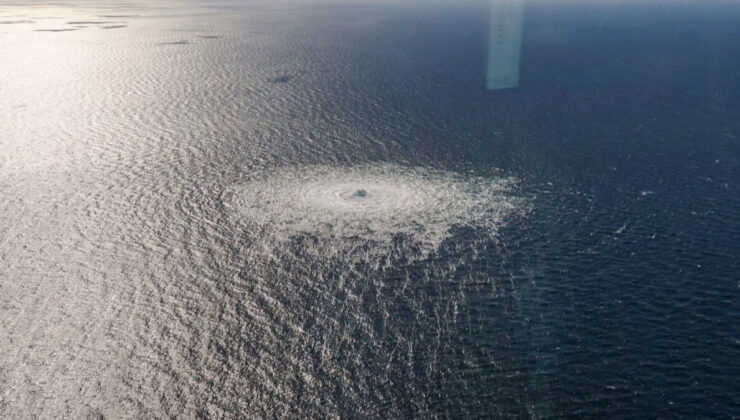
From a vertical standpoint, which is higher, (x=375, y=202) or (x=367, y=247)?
(x=375, y=202)

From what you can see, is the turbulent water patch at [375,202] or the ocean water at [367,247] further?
the turbulent water patch at [375,202]

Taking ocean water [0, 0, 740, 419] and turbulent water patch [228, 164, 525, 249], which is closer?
ocean water [0, 0, 740, 419]

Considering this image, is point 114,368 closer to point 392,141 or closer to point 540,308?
point 540,308

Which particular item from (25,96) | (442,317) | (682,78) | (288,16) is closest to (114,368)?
(442,317)

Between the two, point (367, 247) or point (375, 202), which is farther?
point (375, 202)
